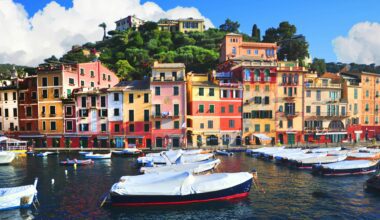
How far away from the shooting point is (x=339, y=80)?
252 ft

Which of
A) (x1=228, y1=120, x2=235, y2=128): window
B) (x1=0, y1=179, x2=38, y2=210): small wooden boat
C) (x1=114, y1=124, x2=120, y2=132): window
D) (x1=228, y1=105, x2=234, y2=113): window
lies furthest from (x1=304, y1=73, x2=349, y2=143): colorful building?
(x1=0, y1=179, x2=38, y2=210): small wooden boat

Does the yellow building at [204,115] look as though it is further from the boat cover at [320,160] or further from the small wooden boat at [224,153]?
the boat cover at [320,160]

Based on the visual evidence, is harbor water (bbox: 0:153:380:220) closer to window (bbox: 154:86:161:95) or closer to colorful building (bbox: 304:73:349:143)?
window (bbox: 154:86:161:95)

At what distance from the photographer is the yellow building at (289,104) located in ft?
230

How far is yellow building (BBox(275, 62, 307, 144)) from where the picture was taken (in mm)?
70125

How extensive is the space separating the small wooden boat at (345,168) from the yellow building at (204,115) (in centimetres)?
2800

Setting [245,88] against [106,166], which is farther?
[245,88]

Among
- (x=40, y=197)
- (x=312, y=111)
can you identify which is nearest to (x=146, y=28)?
(x=312, y=111)

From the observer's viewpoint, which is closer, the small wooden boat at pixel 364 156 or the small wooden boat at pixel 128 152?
the small wooden boat at pixel 364 156

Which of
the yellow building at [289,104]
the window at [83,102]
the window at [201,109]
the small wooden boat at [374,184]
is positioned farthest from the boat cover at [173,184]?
the yellow building at [289,104]

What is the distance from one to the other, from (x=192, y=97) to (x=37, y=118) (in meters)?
34.2

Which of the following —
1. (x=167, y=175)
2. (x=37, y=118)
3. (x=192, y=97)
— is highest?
(x=192, y=97)

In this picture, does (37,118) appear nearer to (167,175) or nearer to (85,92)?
(85,92)

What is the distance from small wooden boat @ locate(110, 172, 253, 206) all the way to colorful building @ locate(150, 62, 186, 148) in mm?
35011
